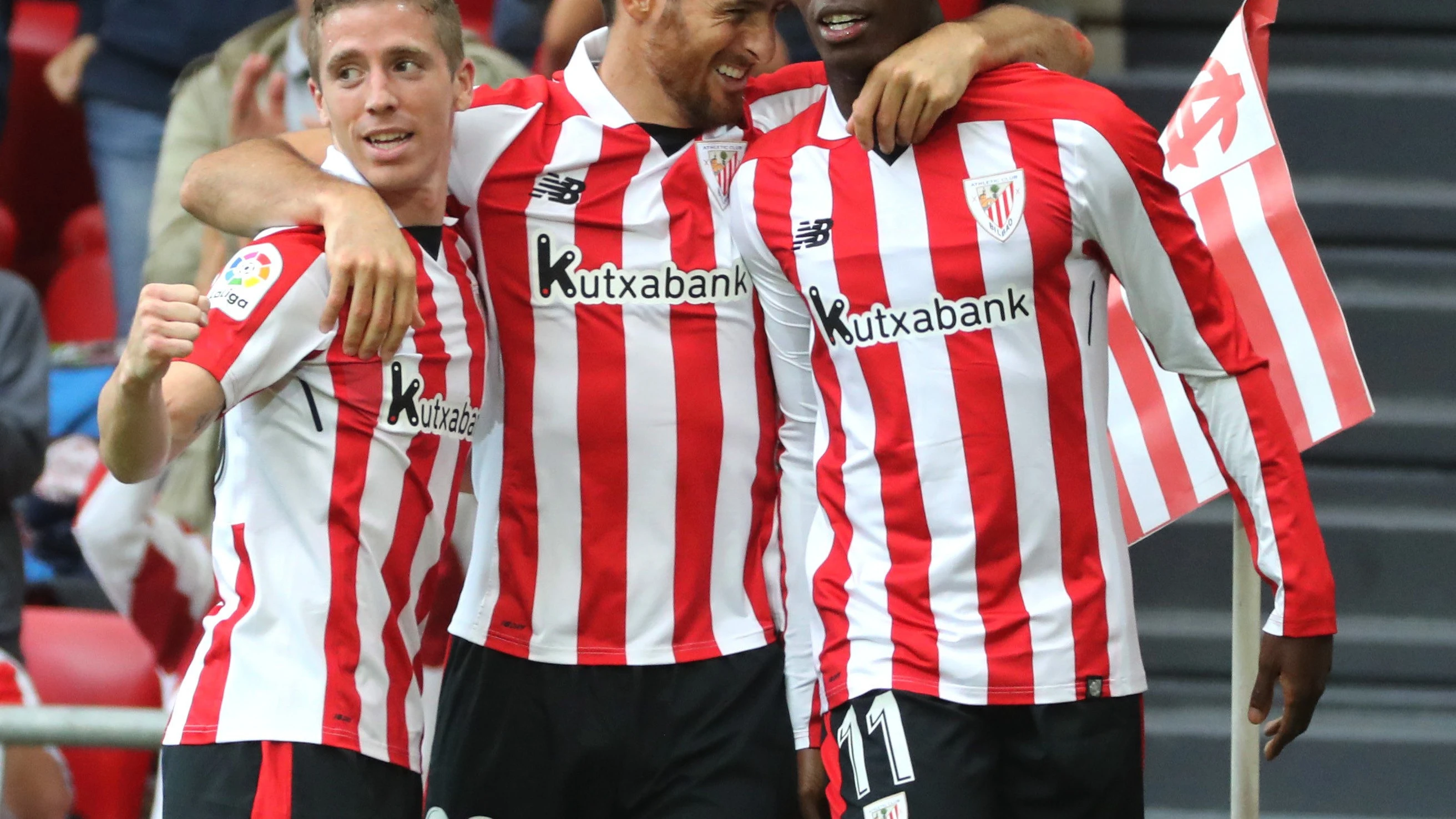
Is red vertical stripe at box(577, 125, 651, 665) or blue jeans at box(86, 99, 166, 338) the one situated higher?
blue jeans at box(86, 99, 166, 338)

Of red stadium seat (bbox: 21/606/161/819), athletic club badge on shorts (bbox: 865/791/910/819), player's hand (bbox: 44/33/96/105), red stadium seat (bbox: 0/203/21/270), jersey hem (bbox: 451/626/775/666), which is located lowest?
red stadium seat (bbox: 21/606/161/819)

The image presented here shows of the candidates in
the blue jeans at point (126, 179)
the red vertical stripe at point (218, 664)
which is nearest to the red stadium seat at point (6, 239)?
the blue jeans at point (126, 179)

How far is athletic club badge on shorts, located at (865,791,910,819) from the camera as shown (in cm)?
246

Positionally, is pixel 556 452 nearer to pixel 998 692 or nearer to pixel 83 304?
pixel 998 692

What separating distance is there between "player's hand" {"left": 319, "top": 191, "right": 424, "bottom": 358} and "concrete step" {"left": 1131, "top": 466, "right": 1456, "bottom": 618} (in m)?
2.76

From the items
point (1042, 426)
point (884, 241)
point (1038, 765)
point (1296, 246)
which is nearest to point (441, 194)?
point (884, 241)

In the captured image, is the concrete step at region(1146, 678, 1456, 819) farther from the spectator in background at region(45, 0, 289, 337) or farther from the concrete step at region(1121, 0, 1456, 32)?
the spectator in background at region(45, 0, 289, 337)

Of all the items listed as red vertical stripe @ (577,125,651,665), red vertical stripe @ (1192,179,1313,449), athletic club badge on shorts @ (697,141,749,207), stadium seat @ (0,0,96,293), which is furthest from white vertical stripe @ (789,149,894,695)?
stadium seat @ (0,0,96,293)

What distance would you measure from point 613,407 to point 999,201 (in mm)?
714

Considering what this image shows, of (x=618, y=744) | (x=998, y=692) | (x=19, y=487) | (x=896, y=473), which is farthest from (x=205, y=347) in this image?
(x=19, y=487)

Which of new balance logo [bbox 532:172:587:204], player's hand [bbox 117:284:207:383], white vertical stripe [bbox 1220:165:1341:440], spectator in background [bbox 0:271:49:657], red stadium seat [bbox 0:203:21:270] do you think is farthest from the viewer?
red stadium seat [bbox 0:203:21:270]

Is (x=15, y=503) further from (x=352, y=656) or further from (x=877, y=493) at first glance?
(x=877, y=493)

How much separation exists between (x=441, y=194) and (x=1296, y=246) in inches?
57.6

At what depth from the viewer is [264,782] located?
7.87 ft
